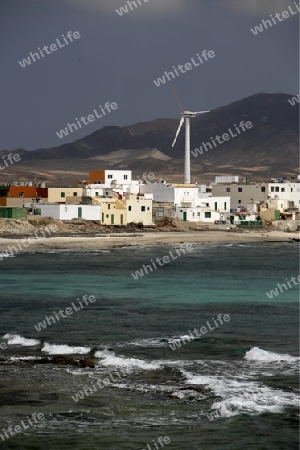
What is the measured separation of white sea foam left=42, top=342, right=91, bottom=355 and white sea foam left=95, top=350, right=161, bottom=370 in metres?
0.81

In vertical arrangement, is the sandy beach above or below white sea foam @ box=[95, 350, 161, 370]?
above

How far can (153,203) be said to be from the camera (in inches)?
3644

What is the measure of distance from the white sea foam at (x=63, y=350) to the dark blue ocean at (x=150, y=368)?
3 centimetres

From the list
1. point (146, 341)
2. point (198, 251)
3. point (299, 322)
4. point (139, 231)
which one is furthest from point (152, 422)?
point (139, 231)

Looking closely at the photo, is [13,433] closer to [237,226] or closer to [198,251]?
[198,251]

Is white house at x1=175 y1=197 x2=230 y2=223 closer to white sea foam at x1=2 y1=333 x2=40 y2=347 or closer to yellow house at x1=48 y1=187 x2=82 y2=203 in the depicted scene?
yellow house at x1=48 y1=187 x2=82 y2=203

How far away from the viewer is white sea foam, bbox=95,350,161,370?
2478cm

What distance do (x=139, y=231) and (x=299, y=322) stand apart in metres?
50.8

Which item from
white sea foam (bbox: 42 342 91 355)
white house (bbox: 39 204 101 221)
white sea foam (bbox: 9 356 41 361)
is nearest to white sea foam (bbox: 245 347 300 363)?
white sea foam (bbox: 42 342 91 355)

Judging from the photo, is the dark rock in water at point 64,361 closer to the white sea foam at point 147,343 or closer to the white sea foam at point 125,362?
the white sea foam at point 125,362

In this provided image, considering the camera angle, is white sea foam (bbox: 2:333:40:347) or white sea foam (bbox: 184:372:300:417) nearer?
white sea foam (bbox: 184:372:300:417)

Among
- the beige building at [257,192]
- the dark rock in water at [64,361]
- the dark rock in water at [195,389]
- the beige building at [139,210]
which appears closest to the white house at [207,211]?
the beige building at [139,210]

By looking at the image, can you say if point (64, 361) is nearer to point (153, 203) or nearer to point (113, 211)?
point (113, 211)

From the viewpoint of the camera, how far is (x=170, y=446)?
18859mm
